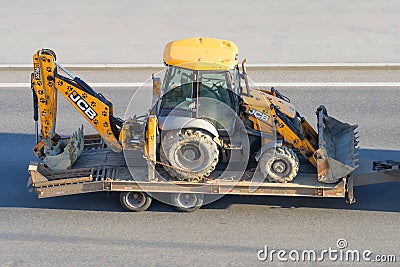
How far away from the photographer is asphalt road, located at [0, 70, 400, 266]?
39.8 feet

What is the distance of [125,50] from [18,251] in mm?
9753

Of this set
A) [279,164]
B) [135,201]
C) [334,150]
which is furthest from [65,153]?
→ [334,150]

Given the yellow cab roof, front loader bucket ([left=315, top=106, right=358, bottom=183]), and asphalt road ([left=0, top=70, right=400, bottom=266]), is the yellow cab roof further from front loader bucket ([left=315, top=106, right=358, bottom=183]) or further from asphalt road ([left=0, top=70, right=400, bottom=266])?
asphalt road ([left=0, top=70, right=400, bottom=266])

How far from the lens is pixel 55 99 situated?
44.2ft

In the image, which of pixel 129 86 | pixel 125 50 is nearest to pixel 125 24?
pixel 125 50

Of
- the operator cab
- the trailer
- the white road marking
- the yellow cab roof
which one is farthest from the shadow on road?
the white road marking

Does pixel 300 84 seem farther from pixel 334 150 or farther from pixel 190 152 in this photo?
pixel 190 152

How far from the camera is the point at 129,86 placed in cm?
1891

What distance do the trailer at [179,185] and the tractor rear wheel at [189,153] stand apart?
0.55 ft

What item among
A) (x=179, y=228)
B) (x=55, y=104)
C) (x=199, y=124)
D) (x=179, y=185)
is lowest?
(x=179, y=228)

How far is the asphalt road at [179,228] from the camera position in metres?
12.1

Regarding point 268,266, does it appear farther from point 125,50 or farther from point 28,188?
point 125,50

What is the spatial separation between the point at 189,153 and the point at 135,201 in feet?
4.20

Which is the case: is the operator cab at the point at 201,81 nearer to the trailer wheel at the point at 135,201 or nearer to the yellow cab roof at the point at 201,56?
the yellow cab roof at the point at 201,56
